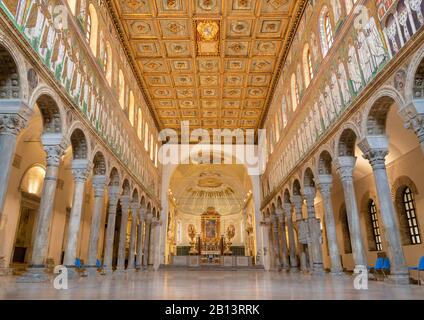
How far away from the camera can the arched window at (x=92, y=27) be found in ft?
41.0

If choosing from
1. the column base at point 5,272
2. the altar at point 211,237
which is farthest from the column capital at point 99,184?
the altar at point 211,237

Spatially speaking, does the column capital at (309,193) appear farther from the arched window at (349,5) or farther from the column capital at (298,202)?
the arched window at (349,5)

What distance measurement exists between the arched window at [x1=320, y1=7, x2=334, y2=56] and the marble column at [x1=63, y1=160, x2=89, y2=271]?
32.4 feet

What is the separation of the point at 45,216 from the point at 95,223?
4144 mm

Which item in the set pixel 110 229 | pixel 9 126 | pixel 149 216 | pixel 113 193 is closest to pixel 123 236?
pixel 110 229

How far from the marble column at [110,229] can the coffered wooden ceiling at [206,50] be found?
7.67 metres

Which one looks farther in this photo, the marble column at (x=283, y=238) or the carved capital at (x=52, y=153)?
the marble column at (x=283, y=238)

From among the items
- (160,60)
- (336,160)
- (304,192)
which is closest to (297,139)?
(304,192)

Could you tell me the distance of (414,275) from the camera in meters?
13.6

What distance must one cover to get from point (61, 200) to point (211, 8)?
12747mm

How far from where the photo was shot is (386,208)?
28.0ft

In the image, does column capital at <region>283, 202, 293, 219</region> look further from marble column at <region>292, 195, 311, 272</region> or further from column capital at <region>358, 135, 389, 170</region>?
column capital at <region>358, 135, 389, 170</region>

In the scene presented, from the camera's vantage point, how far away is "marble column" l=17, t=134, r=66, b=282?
26.7 feet

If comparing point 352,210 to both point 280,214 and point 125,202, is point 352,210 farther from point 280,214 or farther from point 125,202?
point 125,202
